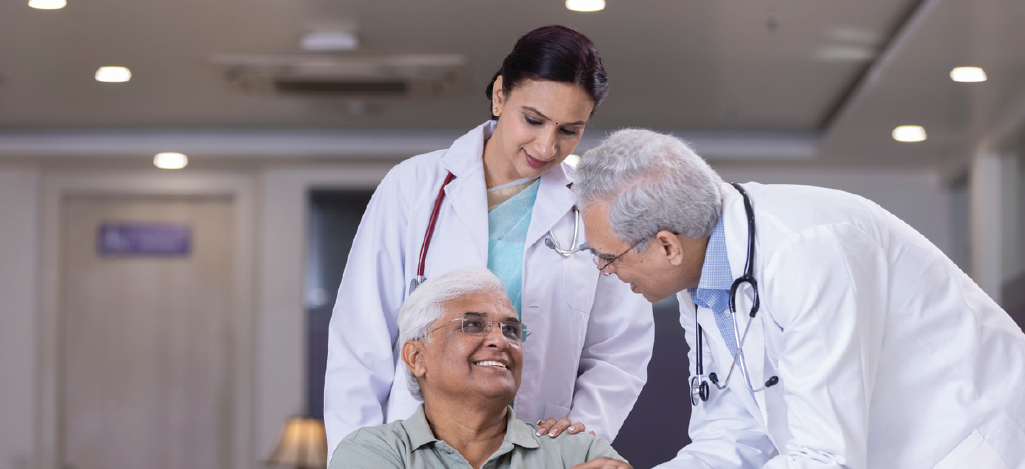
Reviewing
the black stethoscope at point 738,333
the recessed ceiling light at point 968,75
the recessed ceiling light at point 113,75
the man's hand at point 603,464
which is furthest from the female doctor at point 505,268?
the recessed ceiling light at point 113,75

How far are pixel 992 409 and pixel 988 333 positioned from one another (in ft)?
0.40

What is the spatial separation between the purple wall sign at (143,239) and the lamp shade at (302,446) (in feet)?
5.13

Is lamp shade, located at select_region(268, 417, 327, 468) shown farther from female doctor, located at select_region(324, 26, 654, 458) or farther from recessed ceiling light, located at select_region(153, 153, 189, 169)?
female doctor, located at select_region(324, 26, 654, 458)

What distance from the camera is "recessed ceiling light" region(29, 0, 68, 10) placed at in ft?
11.5

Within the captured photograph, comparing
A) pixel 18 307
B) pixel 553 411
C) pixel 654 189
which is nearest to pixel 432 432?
pixel 553 411

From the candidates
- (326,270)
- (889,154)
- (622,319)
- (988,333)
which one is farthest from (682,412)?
(988,333)

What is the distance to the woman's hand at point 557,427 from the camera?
1970 mm

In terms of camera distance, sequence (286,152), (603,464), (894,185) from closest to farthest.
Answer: (603,464) < (286,152) < (894,185)

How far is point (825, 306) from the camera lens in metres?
1.40

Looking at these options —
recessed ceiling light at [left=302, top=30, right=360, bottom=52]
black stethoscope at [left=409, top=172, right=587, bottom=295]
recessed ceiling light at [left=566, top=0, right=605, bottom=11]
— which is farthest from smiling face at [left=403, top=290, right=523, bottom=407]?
recessed ceiling light at [left=302, top=30, right=360, bottom=52]

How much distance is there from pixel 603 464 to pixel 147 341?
4823 mm

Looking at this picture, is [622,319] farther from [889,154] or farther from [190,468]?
[190,468]

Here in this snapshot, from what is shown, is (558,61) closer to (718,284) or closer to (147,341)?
(718,284)

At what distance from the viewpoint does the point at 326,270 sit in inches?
230
